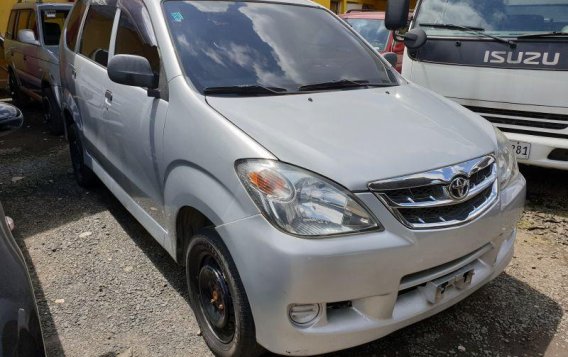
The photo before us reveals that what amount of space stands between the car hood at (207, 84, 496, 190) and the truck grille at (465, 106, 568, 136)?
1707mm

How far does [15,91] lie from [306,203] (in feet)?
28.1

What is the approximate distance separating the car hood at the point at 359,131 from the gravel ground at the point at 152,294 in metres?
0.99

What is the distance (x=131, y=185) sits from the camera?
310 cm

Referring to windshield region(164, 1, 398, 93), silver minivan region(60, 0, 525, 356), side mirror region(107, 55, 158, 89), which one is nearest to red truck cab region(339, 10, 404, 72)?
windshield region(164, 1, 398, 93)

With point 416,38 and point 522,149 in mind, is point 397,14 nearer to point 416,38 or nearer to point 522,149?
point 416,38

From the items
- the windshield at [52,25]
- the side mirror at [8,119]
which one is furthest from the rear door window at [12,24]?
the side mirror at [8,119]

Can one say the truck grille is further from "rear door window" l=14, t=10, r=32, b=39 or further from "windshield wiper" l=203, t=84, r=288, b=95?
"rear door window" l=14, t=10, r=32, b=39

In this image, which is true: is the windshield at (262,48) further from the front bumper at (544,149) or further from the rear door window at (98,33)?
the front bumper at (544,149)

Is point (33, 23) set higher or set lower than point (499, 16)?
lower

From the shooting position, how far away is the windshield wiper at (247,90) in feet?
7.89

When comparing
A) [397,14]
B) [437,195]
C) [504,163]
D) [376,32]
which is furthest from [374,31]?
[437,195]

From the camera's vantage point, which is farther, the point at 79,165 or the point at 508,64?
the point at 79,165

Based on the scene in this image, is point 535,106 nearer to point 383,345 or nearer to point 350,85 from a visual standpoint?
point 350,85

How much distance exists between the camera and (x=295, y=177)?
1.90 meters
